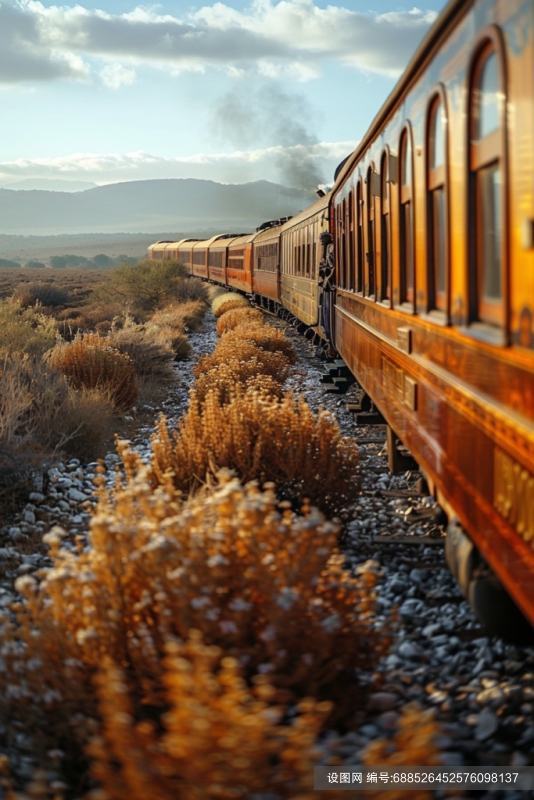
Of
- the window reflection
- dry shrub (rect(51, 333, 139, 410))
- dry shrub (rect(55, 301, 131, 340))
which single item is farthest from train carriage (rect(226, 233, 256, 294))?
Result: the window reflection

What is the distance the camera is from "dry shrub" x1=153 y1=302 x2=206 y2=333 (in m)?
22.1

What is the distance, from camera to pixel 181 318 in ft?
80.4

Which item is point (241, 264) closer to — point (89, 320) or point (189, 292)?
point (189, 292)

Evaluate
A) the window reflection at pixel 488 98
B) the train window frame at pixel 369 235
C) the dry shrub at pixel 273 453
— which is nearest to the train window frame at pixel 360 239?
the train window frame at pixel 369 235

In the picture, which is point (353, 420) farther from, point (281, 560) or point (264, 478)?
point (281, 560)

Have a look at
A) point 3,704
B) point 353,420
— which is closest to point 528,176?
point 3,704

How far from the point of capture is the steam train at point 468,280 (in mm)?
2299

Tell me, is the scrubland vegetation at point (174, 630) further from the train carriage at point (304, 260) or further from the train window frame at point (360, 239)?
the train carriage at point (304, 260)

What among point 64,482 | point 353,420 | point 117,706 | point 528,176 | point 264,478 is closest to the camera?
point 117,706

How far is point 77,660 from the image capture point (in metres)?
2.85

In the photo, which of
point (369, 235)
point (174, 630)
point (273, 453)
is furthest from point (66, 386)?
point (174, 630)

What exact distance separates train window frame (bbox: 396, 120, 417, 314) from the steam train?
0.01 meters

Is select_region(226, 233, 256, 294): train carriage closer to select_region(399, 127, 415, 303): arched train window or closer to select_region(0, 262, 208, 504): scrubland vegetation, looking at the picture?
select_region(0, 262, 208, 504): scrubland vegetation

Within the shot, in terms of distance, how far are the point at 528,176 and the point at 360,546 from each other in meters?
3.65
